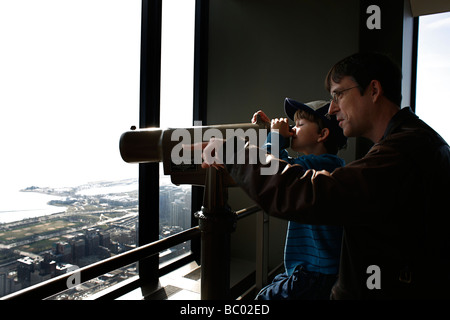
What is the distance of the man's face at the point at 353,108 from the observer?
858 mm

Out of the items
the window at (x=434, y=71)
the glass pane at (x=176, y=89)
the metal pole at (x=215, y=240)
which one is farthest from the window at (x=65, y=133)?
the window at (x=434, y=71)

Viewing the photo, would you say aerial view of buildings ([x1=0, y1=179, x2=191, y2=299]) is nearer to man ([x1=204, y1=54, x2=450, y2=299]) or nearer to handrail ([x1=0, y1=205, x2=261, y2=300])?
handrail ([x1=0, y1=205, x2=261, y2=300])

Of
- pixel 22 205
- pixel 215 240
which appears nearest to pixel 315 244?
pixel 215 240

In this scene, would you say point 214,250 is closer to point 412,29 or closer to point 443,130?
point 443,130

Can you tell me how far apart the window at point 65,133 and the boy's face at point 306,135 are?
4.22 feet

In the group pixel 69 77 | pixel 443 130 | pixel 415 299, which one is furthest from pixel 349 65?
pixel 443 130

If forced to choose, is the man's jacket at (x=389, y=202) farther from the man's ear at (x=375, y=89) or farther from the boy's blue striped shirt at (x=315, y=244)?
the boy's blue striped shirt at (x=315, y=244)

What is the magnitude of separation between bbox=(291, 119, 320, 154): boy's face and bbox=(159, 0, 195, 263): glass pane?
1.41 meters

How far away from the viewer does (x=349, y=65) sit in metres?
0.88

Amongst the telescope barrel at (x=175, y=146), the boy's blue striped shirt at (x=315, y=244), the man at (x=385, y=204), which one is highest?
the telescope barrel at (x=175, y=146)

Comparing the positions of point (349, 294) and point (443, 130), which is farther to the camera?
point (443, 130)

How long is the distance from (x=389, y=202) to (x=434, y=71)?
229 cm

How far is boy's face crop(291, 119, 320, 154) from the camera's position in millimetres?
1264

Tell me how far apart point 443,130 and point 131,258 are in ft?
7.97
